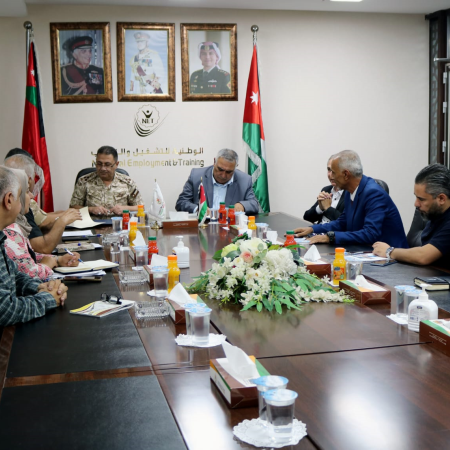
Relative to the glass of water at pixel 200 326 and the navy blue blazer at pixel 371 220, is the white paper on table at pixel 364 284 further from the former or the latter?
the navy blue blazer at pixel 371 220

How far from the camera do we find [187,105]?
645 cm

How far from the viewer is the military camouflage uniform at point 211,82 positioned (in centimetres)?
639

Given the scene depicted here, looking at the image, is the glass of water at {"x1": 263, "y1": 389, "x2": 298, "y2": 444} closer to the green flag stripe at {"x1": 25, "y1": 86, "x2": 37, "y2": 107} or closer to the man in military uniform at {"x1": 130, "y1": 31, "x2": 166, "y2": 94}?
the green flag stripe at {"x1": 25, "y1": 86, "x2": 37, "y2": 107}

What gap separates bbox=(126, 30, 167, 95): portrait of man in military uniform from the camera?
623cm

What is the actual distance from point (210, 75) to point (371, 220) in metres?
3.31

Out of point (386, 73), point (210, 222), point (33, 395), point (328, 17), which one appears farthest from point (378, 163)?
point (33, 395)

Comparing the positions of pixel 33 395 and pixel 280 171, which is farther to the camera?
pixel 280 171

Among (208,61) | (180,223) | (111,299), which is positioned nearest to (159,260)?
(111,299)

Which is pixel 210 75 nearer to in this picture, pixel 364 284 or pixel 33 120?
pixel 33 120

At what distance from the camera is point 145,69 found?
6.28m

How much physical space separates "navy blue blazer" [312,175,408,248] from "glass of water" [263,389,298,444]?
2.50m

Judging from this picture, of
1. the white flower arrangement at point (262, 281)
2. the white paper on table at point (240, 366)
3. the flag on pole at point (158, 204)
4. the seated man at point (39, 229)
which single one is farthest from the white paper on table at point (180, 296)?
the flag on pole at point (158, 204)

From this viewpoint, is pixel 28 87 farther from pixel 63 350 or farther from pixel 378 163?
pixel 63 350

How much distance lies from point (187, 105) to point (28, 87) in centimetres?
168
